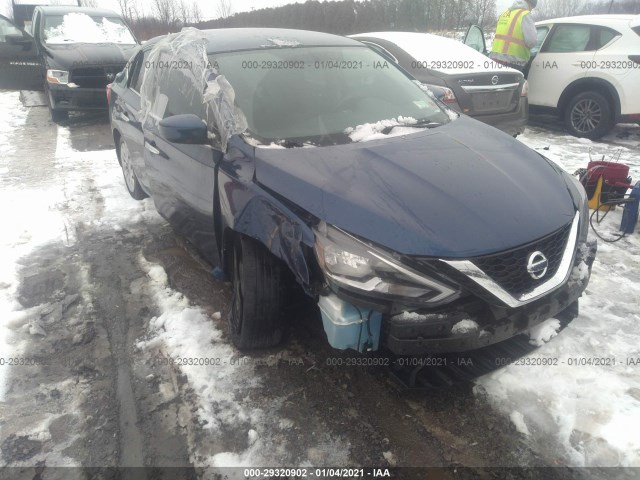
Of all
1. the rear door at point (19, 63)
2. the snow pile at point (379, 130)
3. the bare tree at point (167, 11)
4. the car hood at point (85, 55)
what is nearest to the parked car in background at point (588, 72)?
the snow pile at point (379, 130)

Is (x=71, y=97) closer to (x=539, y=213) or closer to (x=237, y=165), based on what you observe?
(x=237, y=165)

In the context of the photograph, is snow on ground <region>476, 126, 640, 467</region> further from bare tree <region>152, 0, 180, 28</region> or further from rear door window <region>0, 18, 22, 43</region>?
bare tree <region>152, 0, 180, 28</region>

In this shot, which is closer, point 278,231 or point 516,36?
point 278,231

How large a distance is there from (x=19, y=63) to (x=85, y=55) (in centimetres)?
200

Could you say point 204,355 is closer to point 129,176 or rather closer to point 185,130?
point 185,130

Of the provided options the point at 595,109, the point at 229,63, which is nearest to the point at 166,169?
the point at 229,63

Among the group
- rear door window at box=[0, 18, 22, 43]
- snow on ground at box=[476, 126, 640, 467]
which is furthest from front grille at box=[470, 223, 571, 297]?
rear door window at box=[0, 18, 22, 43]

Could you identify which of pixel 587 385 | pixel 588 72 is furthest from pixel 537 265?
pixel 588 72

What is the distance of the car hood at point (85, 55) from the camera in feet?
27.1

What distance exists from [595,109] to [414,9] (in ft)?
66.5

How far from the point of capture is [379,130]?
9.38 ft

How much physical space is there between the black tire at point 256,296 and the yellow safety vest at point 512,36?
6.43 meters

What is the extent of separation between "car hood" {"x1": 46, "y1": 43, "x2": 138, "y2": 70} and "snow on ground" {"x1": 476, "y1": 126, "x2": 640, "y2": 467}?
7946 millimetres

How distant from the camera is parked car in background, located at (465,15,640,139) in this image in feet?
22.0
